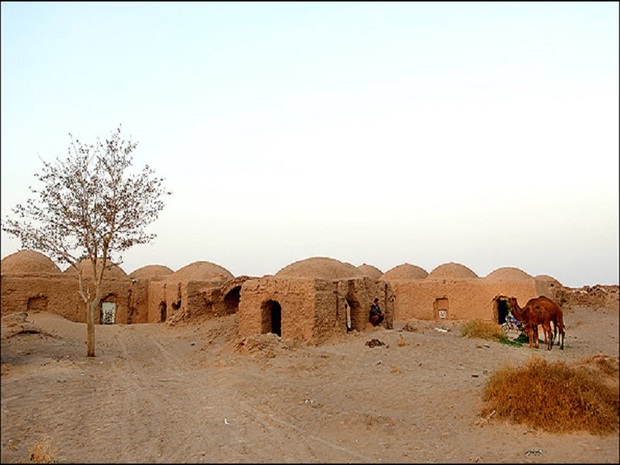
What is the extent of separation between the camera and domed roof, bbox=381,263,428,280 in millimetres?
33688

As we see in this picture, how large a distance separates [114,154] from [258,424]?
31.2 feet

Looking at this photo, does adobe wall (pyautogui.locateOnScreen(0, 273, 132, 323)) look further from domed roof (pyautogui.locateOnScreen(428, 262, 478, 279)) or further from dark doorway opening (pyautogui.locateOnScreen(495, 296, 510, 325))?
domed roof (pyautogui.locateOnScreen(428, 262, 478, 279))

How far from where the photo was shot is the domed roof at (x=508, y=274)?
82.3ft

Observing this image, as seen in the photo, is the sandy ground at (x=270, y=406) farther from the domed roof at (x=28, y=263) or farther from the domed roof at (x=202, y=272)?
the domed roof at (x=202, y=272)

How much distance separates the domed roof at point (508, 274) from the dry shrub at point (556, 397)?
18888 mm

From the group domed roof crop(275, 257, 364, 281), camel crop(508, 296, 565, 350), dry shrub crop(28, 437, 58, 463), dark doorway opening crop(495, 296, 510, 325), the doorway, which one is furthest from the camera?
dark doorway opening crop(495, 296, 510, 325)

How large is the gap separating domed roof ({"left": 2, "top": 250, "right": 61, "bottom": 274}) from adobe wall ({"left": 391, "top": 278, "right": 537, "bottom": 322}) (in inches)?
682

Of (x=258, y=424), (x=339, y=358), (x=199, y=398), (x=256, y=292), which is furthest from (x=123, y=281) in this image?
(x=258, y=424)

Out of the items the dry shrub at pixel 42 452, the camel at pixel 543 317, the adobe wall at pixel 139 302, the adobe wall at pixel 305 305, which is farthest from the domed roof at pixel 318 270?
the adobe wall at pixel 139 302

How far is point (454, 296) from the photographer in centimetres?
2597

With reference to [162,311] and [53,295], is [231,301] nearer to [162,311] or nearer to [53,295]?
[162,311]

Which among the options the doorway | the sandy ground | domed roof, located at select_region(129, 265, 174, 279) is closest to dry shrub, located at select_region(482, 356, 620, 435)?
the sandy ground

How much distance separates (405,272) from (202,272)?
1428cm

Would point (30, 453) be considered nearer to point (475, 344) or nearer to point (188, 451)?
point (188, 451)
